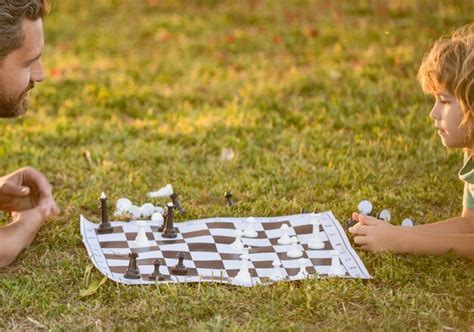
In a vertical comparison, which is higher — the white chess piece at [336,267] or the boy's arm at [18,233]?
the boy's arm at [18,233]

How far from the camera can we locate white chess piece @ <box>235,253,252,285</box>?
138 inches

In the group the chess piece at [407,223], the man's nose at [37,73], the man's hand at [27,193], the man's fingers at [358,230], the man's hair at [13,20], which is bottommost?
the chess piece at [407,223]

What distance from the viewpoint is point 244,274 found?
11.6ft

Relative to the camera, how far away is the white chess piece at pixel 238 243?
12.7ft

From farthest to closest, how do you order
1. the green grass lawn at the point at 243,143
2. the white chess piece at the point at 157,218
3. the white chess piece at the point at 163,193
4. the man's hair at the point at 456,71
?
1. the white chess piece at the point at 163,193
2. the white chess piece at the point at 157,218
3. the man's hair at the point at 456,71
4. the green grass lawn at the point at 243,143

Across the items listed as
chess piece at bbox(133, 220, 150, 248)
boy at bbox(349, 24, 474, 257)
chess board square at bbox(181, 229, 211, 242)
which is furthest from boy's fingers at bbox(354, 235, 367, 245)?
chess piece at bbox(133, 220, 150, 248)

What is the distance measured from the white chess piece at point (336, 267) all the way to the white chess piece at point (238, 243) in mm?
454

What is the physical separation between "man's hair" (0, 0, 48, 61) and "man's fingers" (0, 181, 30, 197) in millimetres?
604

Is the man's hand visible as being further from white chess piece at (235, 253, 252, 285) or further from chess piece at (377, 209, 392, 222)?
chess piece at (377, 209, 392, 222)

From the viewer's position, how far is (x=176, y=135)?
560 cm

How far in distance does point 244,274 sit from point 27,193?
121 cm

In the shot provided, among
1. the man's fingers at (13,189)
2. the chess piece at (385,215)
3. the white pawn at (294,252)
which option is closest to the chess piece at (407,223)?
the chess piece at (385,215)

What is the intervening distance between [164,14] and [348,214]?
234 inches

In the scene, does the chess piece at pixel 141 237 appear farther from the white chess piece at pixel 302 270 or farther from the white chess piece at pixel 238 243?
the white chess piece at pixel 302 270
